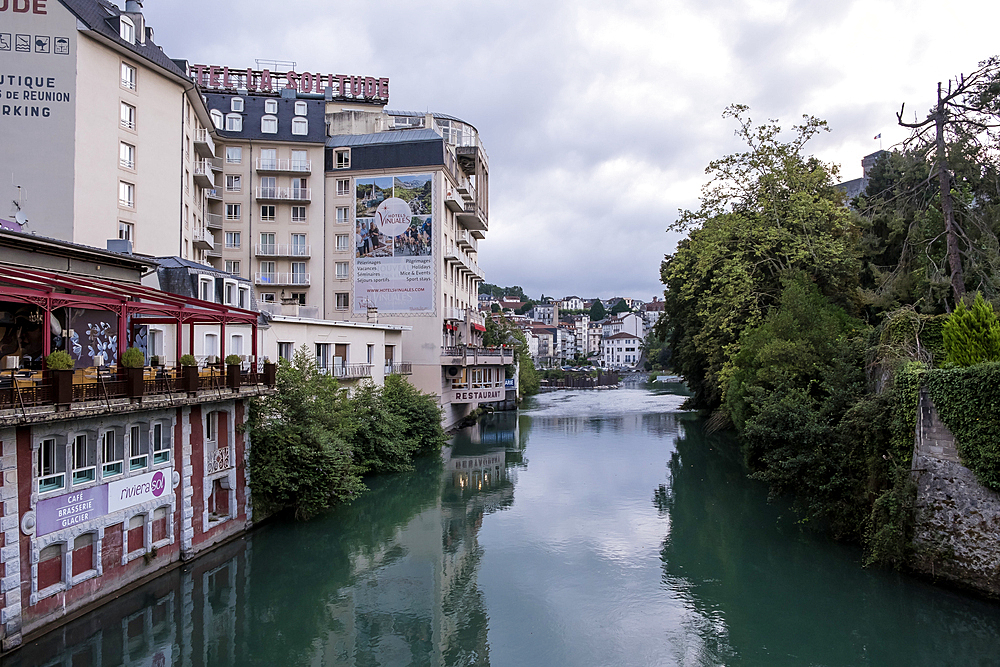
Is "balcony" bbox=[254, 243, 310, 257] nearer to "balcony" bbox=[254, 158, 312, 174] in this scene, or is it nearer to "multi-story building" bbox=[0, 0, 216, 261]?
"balcony" bbox=[254, 158, 312, 174]

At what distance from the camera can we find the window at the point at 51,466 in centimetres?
1394

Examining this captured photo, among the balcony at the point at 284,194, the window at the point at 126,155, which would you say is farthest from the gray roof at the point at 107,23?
the balcony at the point at 284,194

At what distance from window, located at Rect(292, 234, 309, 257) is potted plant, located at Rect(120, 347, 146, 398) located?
1221 inches

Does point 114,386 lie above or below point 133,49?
below

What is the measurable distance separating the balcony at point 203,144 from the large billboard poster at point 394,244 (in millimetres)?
9537

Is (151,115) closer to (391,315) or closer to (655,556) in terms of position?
(391,315)

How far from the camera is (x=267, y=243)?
153 ft

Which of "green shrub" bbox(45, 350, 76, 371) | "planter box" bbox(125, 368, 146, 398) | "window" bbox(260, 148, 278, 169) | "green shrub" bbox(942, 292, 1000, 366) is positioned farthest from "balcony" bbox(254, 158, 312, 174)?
"green shrub" bbox(942, 292, 1000, 366)

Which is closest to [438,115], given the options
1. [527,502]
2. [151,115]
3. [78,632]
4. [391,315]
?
[391,315]

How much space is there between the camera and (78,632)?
14.1 meters

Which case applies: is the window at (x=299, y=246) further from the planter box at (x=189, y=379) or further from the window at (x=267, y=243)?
the planter box at (x=189, y=379)

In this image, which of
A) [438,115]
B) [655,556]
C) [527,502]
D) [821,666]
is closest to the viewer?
[821,666]

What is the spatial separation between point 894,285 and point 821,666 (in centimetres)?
1495

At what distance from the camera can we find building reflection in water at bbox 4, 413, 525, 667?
A: 1422 cm
